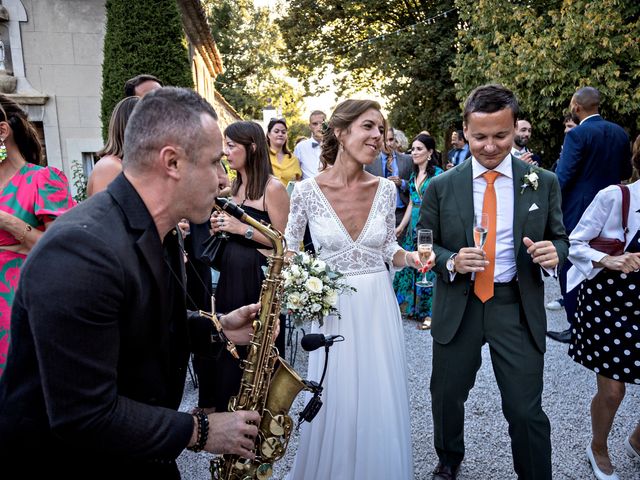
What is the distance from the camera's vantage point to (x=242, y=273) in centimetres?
403

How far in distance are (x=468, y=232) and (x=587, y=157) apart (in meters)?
4.22

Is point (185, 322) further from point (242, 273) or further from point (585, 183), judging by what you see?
point (585, 183)

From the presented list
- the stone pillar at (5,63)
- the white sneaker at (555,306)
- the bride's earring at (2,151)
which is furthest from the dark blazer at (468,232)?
the stone pillar at (5,63)

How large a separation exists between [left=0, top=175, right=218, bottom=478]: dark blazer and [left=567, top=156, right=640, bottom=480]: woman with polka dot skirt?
282cm

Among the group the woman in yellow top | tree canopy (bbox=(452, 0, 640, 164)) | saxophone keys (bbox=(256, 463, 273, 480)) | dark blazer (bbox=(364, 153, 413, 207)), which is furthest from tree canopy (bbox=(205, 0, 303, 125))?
saxophone keys (bbox=(256, 463, 273, 480))

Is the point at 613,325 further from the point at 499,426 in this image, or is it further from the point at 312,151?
the point at 312,151

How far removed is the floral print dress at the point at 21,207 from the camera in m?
3.05

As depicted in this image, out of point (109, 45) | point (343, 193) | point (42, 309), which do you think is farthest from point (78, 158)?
point (42, 309)

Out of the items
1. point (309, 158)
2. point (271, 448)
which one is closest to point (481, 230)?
point (271, 448)

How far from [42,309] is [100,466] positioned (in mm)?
658

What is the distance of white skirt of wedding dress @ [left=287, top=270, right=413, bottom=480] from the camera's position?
10.2 feet

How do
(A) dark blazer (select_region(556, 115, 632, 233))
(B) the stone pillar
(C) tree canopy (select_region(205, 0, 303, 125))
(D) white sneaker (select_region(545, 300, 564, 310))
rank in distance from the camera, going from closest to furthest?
(A) dark blazer (select_region(556, 115, 632, 233)) → (D) white sneaker (select_region(545, 300, 564, 310)) → (B) the stone pillar → (C) tree canopy (select_region(205, 0, 303, 125))

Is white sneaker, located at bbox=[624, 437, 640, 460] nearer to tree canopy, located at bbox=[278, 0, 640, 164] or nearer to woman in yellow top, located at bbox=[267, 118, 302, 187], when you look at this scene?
woman in yellow top, located at bbox=[267, 118, 302, 187]

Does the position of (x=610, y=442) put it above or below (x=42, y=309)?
below
